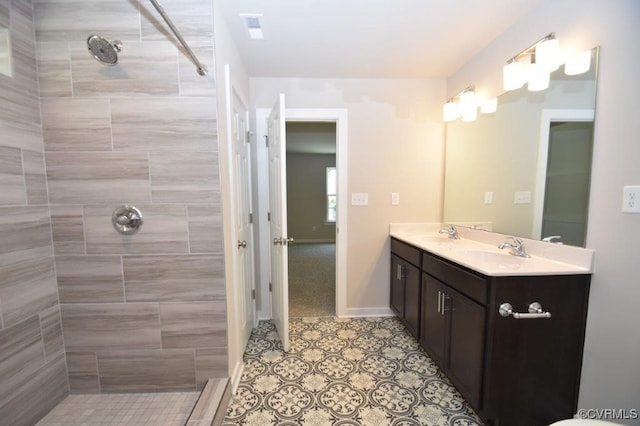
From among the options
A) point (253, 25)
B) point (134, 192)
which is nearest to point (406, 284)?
point (134, 192)

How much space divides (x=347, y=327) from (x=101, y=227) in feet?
6.71

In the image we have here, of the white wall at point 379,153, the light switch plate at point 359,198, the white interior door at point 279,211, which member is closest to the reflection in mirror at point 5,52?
the white interior door at point 279,211

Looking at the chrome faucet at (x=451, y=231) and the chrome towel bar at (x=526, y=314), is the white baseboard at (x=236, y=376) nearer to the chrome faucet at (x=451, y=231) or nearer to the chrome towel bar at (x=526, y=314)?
the chrome towel bar at (x=526, y=314)

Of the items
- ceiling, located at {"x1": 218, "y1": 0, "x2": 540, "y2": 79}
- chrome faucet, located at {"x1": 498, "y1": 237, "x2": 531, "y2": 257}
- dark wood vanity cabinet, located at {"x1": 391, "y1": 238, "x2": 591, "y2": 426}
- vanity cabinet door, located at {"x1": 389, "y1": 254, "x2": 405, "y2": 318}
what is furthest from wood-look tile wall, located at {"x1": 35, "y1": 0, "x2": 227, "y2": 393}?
chrome faucet, located at {"x1": 498, "y1": 237, "x2": 531, "y2": 257}

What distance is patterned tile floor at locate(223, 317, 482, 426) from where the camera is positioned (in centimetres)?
139

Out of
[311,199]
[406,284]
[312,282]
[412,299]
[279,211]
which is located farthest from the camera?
[311,199]

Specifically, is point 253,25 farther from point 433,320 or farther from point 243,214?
point 433,320

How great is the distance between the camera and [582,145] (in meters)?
1.29

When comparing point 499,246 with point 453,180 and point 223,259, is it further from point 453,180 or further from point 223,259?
point 223,259

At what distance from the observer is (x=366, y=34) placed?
1748 millimetres

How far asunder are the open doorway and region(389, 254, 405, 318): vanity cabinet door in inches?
60.3

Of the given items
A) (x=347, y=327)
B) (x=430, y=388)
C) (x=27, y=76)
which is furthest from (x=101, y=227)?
(x=430, y=388)

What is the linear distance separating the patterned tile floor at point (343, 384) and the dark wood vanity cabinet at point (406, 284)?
0.20 m

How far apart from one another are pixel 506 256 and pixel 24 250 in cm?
275
